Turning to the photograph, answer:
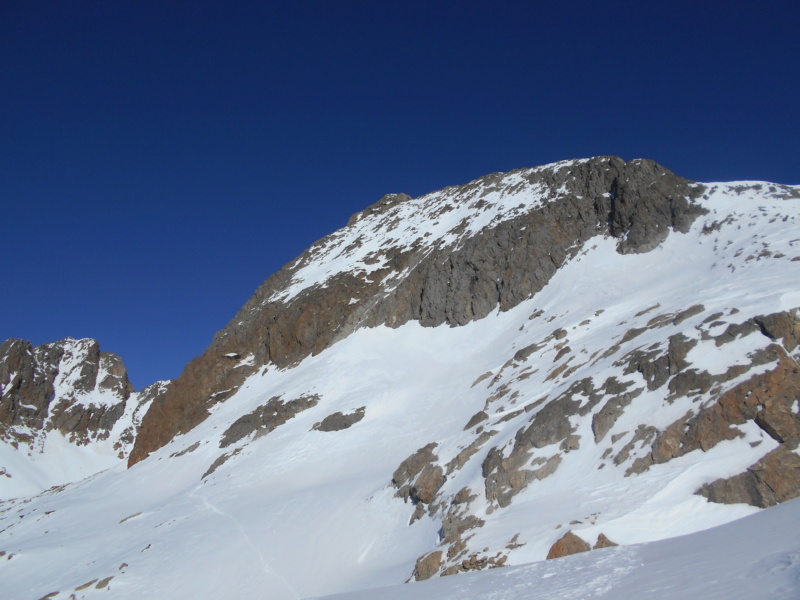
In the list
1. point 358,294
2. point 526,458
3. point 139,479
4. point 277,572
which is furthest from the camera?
point 358,294

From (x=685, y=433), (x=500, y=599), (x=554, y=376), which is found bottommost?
(x=500, y=599)

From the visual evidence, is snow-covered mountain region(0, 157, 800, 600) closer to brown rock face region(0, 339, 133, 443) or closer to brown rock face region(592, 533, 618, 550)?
brown rock face region(592, 533, 618, 550)

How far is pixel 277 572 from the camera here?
71.9ft

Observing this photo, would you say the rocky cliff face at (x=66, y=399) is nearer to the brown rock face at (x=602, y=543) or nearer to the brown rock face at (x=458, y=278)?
the brown rock face at (x=458, y=278)

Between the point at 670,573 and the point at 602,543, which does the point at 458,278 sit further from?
the point at 670,573

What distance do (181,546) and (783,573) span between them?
27185mm

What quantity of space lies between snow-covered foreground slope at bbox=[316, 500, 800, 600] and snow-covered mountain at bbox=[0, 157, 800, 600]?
0.49 m

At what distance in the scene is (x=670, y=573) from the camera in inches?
329

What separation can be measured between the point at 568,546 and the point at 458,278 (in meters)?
35.2

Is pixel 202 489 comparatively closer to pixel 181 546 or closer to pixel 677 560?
pixel 181 546

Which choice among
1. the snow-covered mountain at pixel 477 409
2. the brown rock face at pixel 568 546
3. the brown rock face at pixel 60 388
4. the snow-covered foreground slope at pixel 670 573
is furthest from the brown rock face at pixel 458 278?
the brown rock face at pixel 60 388

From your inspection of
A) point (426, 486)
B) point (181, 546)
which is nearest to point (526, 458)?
point (426, 486)

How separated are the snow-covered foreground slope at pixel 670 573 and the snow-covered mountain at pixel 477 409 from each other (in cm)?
49

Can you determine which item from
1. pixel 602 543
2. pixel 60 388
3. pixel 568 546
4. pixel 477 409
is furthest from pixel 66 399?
pixel 602 543
